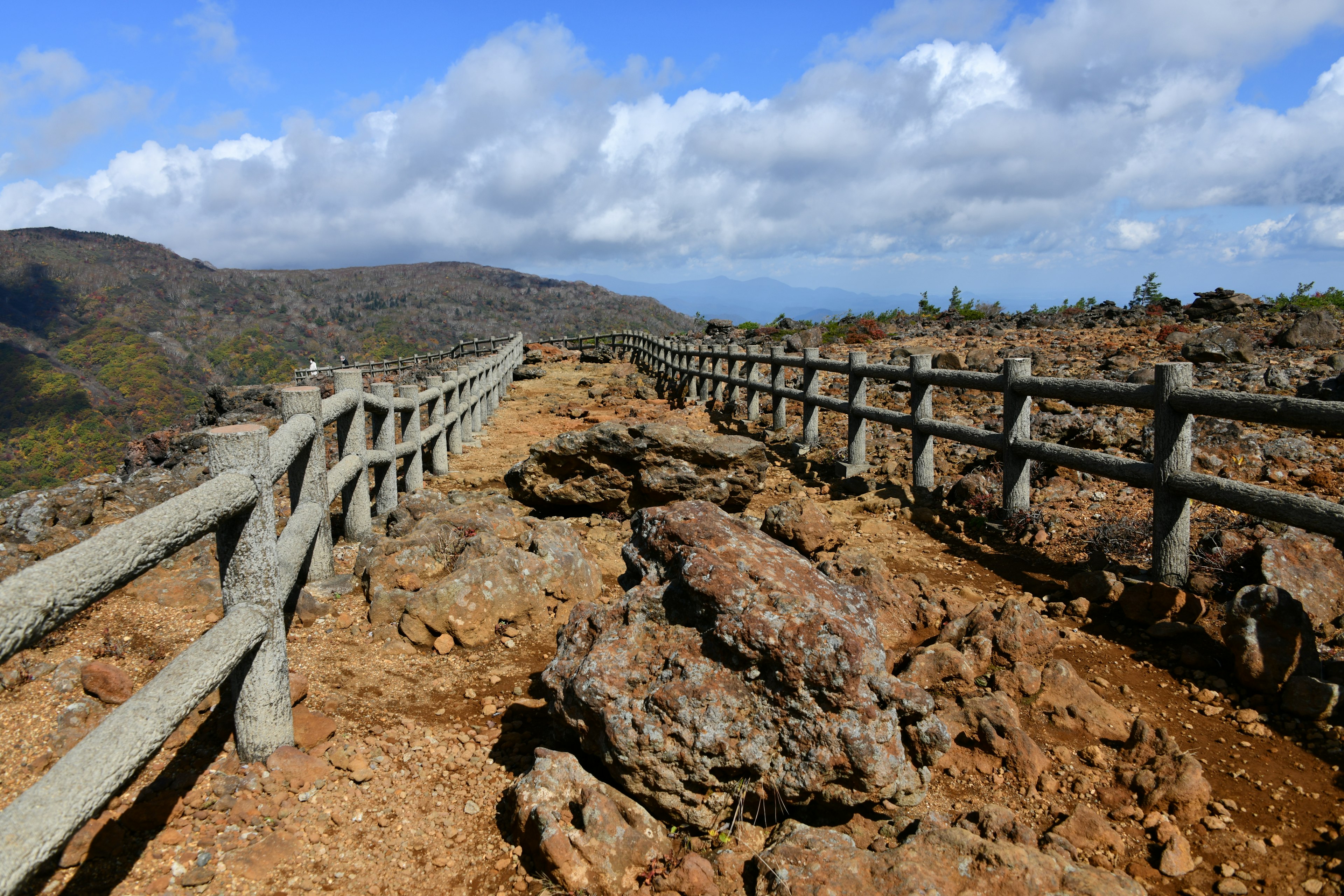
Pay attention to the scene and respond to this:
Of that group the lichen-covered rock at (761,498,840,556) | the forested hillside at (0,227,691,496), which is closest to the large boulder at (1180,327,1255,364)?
the lichen-covered rock at (761,498,840,556)

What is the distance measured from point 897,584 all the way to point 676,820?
233 centimetres

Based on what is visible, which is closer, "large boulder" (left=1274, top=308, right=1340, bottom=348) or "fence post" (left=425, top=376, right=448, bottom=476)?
"fence post" (left=425, top=376, right=448, bottom=476)

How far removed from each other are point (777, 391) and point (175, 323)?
13480cm

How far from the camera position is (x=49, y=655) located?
3676 mm

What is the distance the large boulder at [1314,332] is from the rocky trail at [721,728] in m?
9.77

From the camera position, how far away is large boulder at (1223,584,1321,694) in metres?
3.43

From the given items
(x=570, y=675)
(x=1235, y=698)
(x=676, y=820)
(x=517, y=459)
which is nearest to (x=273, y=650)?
(x=570, y=675)

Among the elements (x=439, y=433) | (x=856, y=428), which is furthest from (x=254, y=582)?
(x=856, y=428)

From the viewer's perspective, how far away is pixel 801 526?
215 inches

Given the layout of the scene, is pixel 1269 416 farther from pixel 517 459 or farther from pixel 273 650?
pixel 517 459

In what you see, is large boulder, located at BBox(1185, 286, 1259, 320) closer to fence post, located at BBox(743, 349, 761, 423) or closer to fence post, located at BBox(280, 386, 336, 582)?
fence post, located at BBox(743, 349, 761, 423)

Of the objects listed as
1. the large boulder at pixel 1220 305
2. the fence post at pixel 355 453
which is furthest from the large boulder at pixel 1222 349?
the fence post at pixel 355 453

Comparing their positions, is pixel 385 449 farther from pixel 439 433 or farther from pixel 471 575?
pixel 471 575

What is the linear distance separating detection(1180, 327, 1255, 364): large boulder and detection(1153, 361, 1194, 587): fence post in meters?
8.24
